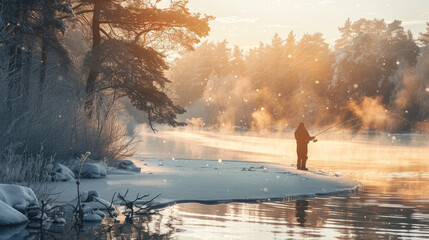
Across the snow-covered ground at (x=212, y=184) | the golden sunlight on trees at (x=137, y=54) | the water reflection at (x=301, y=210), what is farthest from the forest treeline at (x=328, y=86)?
the water reflection at (x=301, y=210)

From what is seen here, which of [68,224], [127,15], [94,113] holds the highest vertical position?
[127,15]

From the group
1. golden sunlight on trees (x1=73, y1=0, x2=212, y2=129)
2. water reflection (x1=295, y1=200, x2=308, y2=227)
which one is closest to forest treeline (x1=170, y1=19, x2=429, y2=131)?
golden sunlight on trees (x1=73, y1=0, x2=212, y2=129)

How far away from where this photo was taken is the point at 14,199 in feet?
38.1

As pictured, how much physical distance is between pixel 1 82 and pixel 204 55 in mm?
125877

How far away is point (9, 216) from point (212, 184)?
7.58 m

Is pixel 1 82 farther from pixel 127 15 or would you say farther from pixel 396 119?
pixel 396 119

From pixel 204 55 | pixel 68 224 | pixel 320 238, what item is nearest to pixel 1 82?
pixel 68 224

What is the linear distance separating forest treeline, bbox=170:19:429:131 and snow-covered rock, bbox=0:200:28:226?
153ft

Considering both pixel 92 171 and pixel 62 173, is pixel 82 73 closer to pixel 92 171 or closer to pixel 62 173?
pixel 92 171

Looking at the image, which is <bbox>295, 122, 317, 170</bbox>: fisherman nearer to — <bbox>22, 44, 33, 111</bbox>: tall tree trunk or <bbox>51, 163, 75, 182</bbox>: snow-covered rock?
<bbox>51, 163, 75, 182</bbox>: snow-covered rock

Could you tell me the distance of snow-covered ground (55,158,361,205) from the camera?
15000 millimetres

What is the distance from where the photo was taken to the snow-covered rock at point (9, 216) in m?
10.6

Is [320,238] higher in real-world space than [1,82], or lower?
lower

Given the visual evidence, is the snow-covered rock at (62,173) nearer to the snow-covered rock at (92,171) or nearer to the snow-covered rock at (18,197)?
the snow-covered rock at (92,171)
